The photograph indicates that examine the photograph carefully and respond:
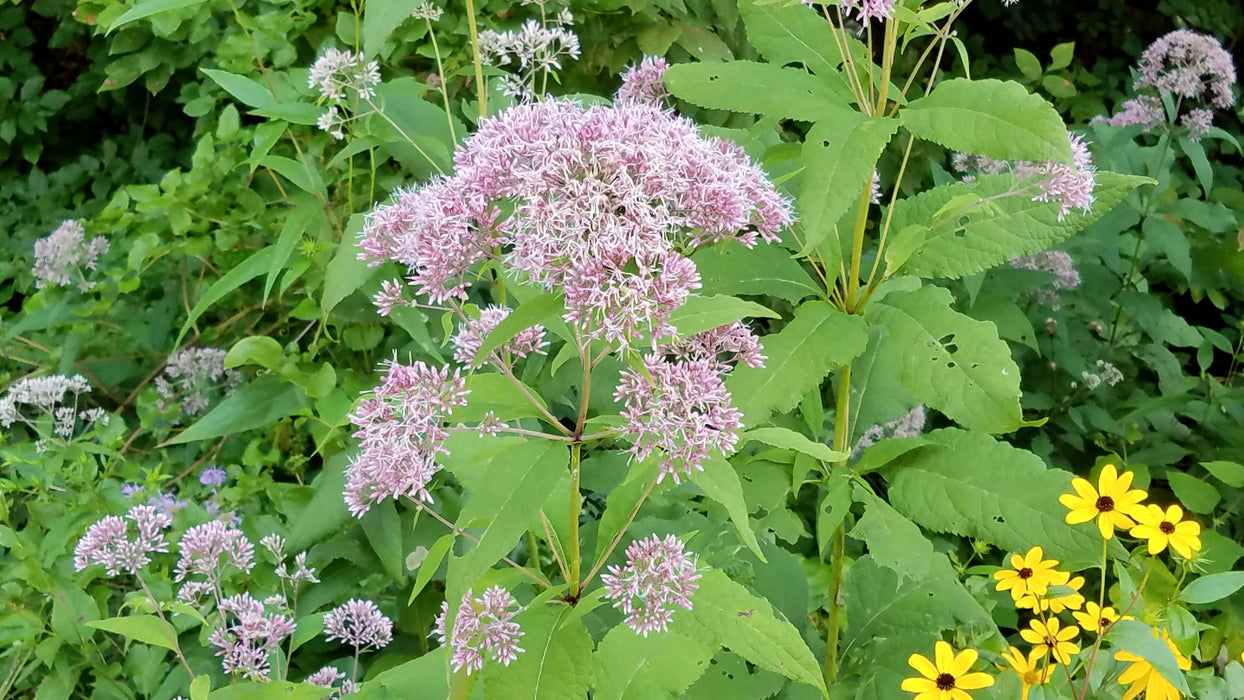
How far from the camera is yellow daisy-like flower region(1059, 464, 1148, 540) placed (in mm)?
1241

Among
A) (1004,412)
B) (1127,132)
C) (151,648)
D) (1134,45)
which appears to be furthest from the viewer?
(1134,45)

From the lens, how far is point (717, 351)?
1149 millimetres

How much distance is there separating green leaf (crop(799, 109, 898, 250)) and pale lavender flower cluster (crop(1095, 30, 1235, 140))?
209cm

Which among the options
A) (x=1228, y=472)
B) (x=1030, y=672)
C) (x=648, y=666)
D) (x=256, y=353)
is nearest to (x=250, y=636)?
(x=256, y=353)

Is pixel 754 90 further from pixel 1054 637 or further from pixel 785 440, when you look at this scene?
pixel 1054 637

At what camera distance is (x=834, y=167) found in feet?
3.64

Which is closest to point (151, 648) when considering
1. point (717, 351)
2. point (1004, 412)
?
point (717, 351)

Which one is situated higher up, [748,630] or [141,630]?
[748,630]

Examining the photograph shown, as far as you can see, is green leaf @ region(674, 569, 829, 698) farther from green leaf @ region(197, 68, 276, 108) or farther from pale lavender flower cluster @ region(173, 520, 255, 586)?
green leaf @ region(197, 68, 276, 108)

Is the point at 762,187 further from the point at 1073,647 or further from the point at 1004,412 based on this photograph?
the point at 1073,647

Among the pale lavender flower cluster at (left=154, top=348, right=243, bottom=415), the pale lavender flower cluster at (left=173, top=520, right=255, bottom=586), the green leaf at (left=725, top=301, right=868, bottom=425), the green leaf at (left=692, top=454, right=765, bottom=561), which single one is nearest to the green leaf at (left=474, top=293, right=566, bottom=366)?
the green leaf at (left=692, top=454, right=765, bottom=561)

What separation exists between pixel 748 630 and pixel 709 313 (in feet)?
1.26

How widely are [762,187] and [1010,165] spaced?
4.40 feet

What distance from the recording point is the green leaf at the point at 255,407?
1818 mm
